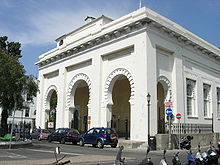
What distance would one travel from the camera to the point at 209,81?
33219 mm

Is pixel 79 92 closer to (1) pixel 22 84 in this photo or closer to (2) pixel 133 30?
(2) pixel 133 30

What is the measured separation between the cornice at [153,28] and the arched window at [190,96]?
411 cm

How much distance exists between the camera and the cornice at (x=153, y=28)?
24266 millimetres

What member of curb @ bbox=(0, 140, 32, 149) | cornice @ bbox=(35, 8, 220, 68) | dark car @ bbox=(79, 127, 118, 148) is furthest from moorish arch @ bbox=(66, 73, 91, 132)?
curb @ bbox=(0, 140, 32, 149)

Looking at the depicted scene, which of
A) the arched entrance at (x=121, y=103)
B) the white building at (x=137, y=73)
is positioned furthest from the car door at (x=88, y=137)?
the arched entrance at (x=121, y=103)

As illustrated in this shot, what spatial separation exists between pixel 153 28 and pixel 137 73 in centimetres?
451

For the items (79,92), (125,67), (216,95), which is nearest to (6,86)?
(125,67)

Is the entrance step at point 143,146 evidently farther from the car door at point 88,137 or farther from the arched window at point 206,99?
the arched window at point 206,99

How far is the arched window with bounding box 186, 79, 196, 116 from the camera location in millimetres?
28828

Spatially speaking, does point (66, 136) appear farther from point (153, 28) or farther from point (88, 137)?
point (153, 28)

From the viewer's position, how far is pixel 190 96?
2942 centimetres

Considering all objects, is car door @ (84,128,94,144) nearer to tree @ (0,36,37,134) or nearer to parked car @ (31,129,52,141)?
tree @ (0,36,37,134)

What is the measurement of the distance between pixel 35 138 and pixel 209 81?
22.2 m

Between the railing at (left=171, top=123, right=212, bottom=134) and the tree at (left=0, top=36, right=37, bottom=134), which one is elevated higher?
the tree at (left=0, top=36, right=37, bottom=134)
